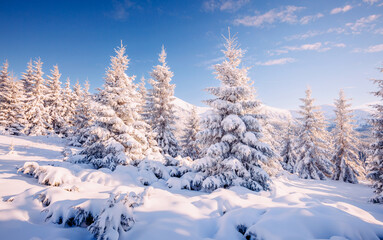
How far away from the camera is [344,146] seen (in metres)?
22.3

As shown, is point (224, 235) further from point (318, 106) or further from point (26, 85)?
point (26, 85)

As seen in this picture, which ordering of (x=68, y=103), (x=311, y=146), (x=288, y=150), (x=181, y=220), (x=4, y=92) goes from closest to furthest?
(x=181, y=220) → (x=311, y=146) → (x=4, y=92) → (x=288, y=150) → (x=68, y=103)

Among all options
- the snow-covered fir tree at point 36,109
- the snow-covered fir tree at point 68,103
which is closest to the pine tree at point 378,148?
the snow-covered fir tree at point 36,109

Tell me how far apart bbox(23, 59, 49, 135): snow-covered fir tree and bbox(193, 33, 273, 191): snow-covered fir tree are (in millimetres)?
28449

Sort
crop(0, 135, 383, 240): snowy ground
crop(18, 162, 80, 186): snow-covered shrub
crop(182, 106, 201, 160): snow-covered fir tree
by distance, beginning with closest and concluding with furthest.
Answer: crop(0, 135, 383, 240): snowy ground → crop(18, 162, 80, 186): snow-covered shrub → crop(182, 106, 201, 160): snow-covered fir tree

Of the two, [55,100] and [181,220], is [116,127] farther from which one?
Result: [55,100]

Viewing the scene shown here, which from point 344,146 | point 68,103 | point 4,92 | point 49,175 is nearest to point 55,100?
point 68,103

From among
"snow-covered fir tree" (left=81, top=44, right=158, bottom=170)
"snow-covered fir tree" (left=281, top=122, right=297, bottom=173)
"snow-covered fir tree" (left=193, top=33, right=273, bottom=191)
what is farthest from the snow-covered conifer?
"snow-covered fir tree" (left=281, top=122, right=297, bottom=173)

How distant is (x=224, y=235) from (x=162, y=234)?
1420 mm

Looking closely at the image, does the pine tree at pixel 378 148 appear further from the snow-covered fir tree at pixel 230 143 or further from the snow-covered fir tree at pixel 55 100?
the snow-covered fir tree at pixel 55 100

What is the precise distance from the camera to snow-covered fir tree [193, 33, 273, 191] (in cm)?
882

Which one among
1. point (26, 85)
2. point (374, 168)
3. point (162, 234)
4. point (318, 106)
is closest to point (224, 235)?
point (162, 234)

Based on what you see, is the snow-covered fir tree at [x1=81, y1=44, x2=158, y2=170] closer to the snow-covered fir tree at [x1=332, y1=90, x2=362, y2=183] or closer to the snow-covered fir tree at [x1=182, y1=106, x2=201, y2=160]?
the snow-covered fir tree at [x1=182, y1=106, x2=201, y2=160]

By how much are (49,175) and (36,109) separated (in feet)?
88.0
